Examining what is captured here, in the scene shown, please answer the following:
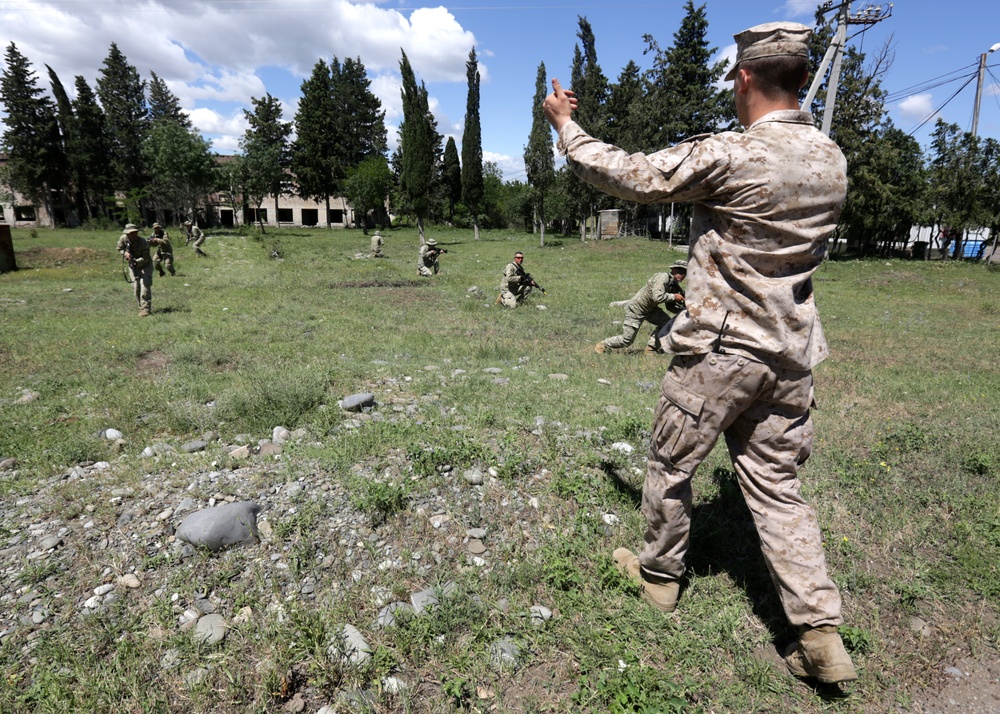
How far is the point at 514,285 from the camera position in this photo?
40.3 ft

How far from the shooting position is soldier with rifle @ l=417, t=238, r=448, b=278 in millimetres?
18000

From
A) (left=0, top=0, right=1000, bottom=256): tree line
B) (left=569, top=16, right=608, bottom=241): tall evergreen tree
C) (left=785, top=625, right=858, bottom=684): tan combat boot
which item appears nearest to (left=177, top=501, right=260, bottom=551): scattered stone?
(left=785, top=625, right=858, bottom=684): tan combat boot

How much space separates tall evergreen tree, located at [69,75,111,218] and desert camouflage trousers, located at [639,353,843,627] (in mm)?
51486

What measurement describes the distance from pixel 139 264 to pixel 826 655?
12.0m

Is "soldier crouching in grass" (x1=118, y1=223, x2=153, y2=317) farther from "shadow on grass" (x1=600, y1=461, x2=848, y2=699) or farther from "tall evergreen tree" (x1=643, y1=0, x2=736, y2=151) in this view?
"tall evergreen tree" (x1=643, y1=0, x2=736, y2=151)

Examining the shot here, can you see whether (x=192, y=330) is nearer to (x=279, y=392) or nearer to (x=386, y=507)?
(x=279, y=392)

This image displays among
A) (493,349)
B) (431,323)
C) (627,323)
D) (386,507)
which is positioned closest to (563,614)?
(386,507)

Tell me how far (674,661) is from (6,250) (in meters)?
21.7

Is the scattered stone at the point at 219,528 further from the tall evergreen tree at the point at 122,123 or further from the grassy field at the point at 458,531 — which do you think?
the tall evergreen tree at the point at 122,123

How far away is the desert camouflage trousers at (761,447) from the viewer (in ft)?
7.06

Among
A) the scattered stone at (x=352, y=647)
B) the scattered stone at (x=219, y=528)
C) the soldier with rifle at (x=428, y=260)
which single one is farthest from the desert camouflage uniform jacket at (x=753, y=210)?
the soldier with rifle at (x=428, y=260)

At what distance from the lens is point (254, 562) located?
2973mm

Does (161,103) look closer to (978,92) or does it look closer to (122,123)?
(122,123)

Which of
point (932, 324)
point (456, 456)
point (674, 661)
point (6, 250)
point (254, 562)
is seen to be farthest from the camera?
point (6, 250)
